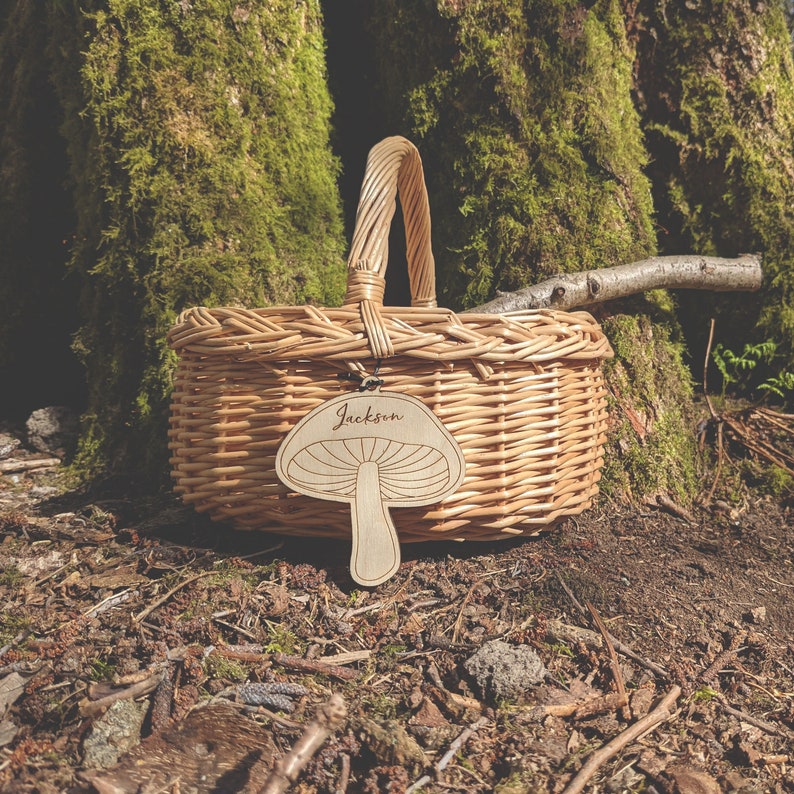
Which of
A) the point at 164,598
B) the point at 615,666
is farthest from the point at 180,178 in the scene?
the point at 615,666

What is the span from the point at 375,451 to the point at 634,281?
4.06 feet

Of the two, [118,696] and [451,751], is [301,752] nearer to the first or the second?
[451,751]

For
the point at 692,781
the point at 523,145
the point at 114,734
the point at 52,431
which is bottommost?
the point at 692,781

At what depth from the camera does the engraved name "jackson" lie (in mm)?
1670

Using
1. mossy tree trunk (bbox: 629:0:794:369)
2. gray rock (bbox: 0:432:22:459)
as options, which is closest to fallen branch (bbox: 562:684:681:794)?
mossy tree trunk (bbox: 629:0:794:369)

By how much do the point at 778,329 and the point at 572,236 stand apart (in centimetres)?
91

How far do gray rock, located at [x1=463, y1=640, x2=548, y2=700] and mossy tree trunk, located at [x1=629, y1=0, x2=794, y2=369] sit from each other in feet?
5.92

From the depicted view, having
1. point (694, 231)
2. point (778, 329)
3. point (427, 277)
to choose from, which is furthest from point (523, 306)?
point (778, 329)

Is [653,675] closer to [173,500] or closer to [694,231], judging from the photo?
[173,500]

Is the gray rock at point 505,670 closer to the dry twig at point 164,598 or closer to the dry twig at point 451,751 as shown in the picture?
the dry twig at point 451,751

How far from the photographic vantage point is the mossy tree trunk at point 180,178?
8.17ft

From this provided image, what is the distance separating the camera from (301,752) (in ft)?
3.10

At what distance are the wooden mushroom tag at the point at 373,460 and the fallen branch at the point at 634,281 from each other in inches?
27.0

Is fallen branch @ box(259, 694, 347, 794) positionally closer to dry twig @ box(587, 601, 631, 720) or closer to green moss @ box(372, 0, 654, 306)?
dry twig @ box(587, 601, 631, 720)
